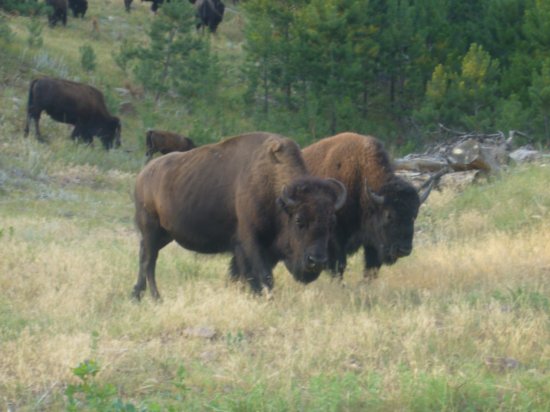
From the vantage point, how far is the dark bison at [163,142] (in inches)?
981

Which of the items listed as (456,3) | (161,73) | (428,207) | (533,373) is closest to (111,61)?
(161,73)

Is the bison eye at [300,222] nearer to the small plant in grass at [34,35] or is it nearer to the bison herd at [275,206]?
the bison herd at [275,206]

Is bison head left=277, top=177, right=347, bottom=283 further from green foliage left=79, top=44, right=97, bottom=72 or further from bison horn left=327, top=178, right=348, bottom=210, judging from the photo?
green foliage left=79, top=44, right=97, bottom=72

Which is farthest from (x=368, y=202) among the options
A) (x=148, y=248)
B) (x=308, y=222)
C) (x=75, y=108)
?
(x=75, y=108)

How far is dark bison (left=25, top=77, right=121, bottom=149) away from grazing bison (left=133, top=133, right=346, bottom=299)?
48.7 ft

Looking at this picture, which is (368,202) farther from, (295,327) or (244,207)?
(295,327)

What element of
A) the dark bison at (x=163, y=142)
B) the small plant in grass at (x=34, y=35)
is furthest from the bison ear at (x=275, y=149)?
the small plant in grass at (x=34, y=35)

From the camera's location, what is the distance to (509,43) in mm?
31031

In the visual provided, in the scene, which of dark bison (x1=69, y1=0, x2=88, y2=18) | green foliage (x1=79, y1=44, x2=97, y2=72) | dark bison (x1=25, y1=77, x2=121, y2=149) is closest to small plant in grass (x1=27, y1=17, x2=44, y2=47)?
green foliage (x1=79, y1=44, x2=97, y2=72)

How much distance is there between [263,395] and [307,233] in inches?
116

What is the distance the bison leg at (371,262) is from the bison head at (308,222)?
1600 mm

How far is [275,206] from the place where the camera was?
9.27m

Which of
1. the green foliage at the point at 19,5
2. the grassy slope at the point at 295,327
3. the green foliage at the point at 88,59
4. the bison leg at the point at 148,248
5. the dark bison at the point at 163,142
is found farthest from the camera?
the green foliage at the point at 88,59

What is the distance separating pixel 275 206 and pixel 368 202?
1458 mm
